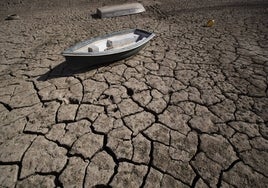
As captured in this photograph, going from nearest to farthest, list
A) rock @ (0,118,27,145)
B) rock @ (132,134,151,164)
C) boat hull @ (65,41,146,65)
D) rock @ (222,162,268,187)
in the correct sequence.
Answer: rock @ (222,162,268,187)
rock @ (132,134,151,164)
rock @ (0,118,27,145)
boat hull @ (65,41,146,65)

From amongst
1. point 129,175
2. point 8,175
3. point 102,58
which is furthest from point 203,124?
point 8,175

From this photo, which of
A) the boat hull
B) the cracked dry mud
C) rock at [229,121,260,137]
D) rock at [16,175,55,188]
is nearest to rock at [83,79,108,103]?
the cracked dry mud

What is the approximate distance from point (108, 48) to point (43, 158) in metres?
2.25

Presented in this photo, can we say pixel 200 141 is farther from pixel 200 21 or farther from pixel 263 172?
pixel 200 21

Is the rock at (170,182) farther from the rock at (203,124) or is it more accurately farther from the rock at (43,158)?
the rock at (43,158)

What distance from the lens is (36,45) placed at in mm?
4145

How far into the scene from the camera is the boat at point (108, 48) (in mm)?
2867

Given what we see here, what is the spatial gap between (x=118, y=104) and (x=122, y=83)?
488 millimetres

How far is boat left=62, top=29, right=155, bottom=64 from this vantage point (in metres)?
2.87

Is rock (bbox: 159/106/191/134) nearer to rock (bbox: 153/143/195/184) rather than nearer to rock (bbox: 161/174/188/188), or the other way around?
rock (bbox: 153/143/195/184)

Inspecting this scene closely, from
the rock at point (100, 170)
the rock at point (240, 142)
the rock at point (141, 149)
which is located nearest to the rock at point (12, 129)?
the rock at point (100, 170)

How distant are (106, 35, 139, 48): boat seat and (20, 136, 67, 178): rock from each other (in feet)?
7.03

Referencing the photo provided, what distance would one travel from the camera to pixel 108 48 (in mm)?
3400

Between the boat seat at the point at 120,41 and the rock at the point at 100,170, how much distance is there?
2255 millimetres
